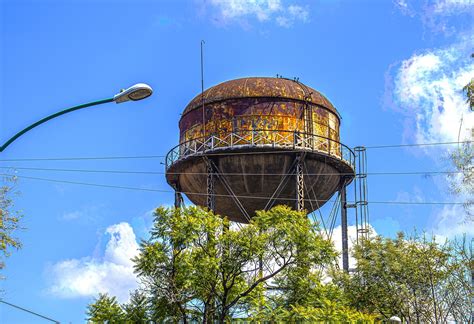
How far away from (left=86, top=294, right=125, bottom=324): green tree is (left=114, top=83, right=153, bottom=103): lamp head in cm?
1676

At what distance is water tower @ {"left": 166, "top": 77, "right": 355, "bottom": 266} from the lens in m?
34.6

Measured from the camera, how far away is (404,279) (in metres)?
34.6

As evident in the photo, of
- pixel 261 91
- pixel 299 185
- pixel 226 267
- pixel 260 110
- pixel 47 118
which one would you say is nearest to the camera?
pixel 47 118

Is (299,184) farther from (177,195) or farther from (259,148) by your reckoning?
(177,195)

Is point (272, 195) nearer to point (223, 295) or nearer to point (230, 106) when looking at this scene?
point (230, 106)

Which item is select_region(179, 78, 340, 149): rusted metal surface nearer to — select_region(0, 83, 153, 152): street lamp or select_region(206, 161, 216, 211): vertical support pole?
select_region(206, 161, 216, 211): vertical support pole

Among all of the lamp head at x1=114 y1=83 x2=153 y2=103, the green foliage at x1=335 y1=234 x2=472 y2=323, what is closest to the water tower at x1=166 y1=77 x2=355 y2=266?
the green foliage at x1=335 y1=234 x2=472 y2=323

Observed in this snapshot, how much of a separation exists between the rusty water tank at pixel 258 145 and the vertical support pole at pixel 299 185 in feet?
1.15

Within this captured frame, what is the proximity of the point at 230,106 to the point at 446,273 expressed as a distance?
39.5 ft

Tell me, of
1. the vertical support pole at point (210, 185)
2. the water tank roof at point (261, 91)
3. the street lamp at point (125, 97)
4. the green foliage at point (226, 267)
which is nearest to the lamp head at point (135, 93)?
the street lamp at point (125, 97)

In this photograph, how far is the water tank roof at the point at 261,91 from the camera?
35562 millimetres

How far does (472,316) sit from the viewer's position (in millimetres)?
29891

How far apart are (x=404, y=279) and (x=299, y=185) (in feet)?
20.7

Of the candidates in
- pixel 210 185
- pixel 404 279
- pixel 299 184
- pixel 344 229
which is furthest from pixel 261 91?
pixel 404 279
